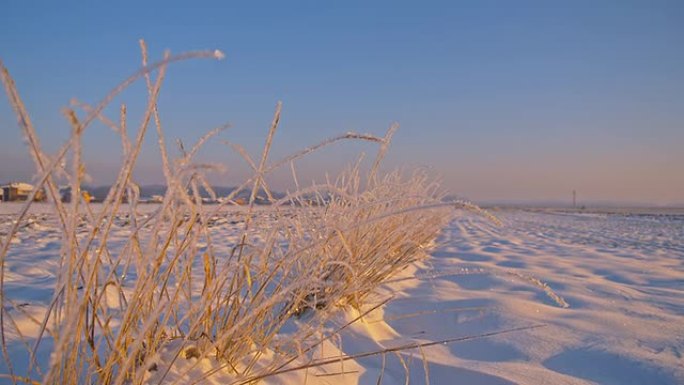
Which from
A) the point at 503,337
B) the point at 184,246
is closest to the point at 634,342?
the point at 503,337

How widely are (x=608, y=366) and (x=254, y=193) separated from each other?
1192 millimetres

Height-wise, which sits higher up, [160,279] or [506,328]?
[160,279]

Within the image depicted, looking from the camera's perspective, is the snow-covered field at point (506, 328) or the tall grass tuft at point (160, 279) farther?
the snow-covered field at point (506, 328)

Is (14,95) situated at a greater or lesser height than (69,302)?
greater

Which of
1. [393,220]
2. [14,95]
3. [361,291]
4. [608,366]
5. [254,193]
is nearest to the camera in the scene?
[14,95]

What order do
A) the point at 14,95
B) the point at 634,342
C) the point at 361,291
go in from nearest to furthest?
the point at 14,95 → the point at 634,342 → the point at 361,291

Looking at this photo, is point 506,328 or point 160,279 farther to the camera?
point 506,328

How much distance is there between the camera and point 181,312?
5.89ft

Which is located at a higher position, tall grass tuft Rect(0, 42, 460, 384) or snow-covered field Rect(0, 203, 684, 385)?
tall grass tuft Rect(0, 42, 460, 384)

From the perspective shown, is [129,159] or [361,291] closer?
[129,159]

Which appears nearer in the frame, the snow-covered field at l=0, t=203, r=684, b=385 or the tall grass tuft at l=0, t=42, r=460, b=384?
the tall grass tuft at l=0, t=42, r=460, b=384

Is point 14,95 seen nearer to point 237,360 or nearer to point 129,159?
point 129,159

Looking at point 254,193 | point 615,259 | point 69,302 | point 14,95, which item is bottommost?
point 615,259

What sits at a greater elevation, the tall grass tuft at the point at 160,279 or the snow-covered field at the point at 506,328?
the tall grass tuft at the point at 160,279
